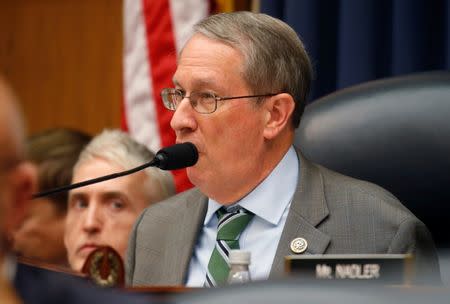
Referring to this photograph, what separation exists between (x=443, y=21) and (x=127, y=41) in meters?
1.09

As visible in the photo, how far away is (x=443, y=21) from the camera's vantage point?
290 centimetres

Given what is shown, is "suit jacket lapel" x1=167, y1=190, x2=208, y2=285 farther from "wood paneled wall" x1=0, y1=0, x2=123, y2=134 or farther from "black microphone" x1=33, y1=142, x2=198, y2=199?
"wood paneled wall" x1=0, y1=0, x2=123, y2=134

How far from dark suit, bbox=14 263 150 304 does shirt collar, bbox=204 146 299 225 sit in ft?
4.48

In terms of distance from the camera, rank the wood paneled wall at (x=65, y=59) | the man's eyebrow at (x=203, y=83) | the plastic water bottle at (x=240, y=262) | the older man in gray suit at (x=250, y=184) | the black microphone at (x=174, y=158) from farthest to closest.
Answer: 1. the wood paneled wall at (x=65, y=59)
2. the man's eyebrow at (x=203, y=83)
3. the older man in gray suit at (x=250, y=184)
4. the black microphone at (x=174, y=158)
5. the plastic water bottle at (x=240, y=262)

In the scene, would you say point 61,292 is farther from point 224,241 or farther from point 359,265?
point 224,241

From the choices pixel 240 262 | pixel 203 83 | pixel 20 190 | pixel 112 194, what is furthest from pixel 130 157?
pixel 20 190

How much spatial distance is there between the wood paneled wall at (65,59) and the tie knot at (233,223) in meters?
1.99

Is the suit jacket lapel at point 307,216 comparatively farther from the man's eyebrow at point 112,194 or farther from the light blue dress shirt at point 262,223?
the man's eyebrow at point 112,194

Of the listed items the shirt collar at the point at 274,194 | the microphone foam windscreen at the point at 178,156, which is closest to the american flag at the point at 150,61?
the shirt collar at the point at 274,194

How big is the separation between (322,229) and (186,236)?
28 centimetres

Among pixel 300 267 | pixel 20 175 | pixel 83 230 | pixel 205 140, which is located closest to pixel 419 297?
pixel 20 175

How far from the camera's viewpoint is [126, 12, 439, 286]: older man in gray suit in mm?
1945

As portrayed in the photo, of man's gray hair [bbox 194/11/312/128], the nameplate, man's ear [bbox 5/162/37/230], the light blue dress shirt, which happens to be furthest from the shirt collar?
man's ear [bbox 5/162/37/230]

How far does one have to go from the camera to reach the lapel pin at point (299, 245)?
1.91m
